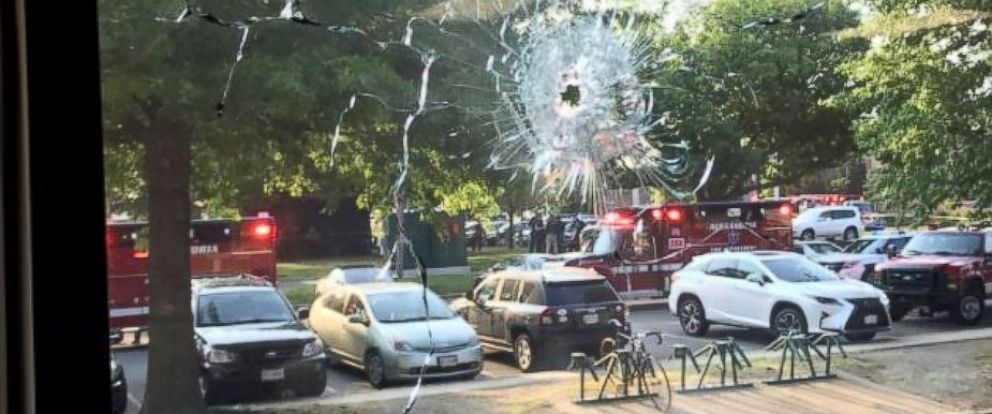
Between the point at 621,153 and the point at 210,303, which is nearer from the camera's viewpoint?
the point at 210,303

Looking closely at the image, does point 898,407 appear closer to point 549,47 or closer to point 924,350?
point 924,350

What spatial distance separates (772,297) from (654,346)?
0.31m

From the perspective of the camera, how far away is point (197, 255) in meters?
1.62

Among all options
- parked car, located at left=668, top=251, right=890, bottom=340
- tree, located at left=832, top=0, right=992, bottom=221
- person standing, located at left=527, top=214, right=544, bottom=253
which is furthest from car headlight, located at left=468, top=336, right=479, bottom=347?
tree, located at left=832, top=0, right=992, bottom=221

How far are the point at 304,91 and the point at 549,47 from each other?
0.52 meters

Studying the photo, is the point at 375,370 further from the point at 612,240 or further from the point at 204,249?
the point at 612,240

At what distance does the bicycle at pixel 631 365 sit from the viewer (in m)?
1.88

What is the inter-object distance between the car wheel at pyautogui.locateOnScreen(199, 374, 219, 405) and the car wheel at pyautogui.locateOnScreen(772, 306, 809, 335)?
3.87ft

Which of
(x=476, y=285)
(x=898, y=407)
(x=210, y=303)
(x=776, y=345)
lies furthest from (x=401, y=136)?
(x=898, y=407)

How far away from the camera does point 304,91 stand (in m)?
1.68

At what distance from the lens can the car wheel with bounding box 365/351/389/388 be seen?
1753 mm

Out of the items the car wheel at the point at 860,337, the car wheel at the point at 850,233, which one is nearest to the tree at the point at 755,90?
the car wheel at the point at 850,233

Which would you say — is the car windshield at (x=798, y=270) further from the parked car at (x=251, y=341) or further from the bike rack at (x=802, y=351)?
the parked car at (x=251, y=341)

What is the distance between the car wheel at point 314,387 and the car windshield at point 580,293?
0.49m
